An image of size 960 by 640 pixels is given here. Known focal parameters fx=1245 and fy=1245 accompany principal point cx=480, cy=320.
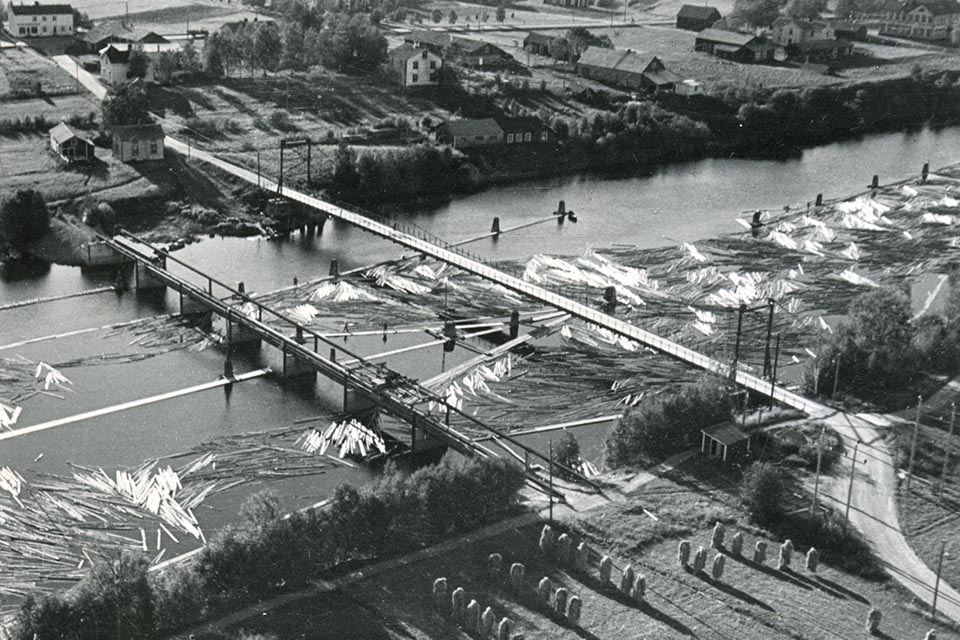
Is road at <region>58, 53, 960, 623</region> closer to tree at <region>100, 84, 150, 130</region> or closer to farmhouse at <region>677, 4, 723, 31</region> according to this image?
tree at <region>100, 84, 150, 130</region>

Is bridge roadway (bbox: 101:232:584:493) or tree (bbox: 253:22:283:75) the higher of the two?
tree (bbox: 253:22:283:75)

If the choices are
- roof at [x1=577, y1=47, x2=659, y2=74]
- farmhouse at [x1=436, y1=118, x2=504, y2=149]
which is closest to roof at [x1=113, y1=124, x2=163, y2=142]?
farmhouse at [x1=436, y1=118, x2=504, y2=149]

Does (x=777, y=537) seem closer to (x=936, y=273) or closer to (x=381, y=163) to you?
(x=936, y=273)

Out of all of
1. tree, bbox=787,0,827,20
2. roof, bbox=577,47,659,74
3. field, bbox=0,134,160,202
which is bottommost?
field, bbox=0,134,160,202

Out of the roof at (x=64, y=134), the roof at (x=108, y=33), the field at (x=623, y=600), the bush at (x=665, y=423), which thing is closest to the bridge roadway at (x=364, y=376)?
the bush at (x=665, y=423)

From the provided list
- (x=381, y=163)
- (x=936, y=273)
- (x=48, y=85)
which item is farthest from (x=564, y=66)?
(x=936, y=273)

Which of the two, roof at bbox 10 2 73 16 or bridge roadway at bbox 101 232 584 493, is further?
roof at bbox 10 2 73 16
